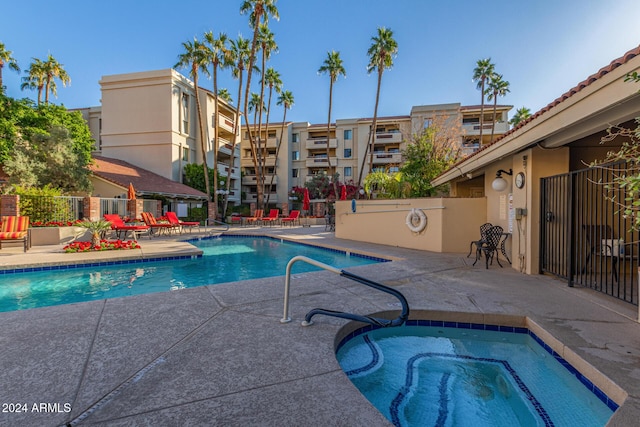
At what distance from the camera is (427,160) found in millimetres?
16516

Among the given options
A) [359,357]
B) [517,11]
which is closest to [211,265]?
[359,357]

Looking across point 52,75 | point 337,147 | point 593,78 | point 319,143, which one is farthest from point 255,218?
point 52,75

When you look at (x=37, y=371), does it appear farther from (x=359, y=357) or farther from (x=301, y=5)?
(x=301, y=5)

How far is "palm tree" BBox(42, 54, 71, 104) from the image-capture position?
28.4 meters

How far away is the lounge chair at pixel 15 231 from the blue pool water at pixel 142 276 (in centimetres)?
312

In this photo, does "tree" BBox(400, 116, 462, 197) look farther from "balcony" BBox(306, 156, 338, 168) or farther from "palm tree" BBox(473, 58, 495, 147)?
"balcony" BBox(306, 156, 338, 168)

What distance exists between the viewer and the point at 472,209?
391 inches

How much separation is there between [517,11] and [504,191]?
257 inches

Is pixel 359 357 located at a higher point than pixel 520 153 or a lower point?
lower

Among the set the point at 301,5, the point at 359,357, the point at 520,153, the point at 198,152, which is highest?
the point at 301,5

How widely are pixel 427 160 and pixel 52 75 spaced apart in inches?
1378

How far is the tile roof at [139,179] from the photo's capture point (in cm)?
2091

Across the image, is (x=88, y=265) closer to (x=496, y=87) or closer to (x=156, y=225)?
(x=156, y=225)

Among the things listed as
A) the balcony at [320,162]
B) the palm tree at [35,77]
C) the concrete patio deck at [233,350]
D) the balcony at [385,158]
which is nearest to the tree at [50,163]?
the palm tree at [35,77]
